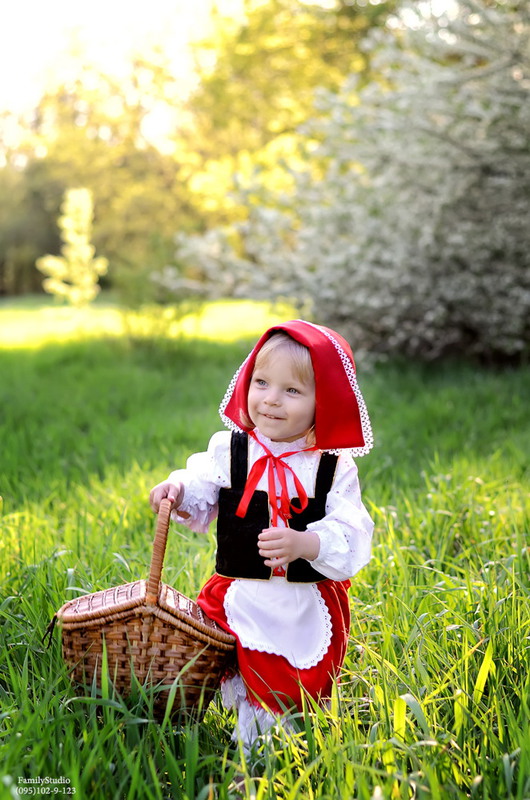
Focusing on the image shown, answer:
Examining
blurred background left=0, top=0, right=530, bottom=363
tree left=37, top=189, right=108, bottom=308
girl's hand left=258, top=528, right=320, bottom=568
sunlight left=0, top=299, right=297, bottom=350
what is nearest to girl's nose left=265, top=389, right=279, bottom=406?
girl's hand left=258, top=528, right=320, bottom=568

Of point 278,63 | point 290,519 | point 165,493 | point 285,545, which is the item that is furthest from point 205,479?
point 278,63

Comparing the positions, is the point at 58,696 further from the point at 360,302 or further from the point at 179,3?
the point at 179,3

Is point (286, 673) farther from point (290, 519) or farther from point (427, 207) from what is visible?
point (427, 207)

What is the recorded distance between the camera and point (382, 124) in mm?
6867

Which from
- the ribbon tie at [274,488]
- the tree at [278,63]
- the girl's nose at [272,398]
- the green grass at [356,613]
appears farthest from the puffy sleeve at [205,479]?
the tree at [278,63]

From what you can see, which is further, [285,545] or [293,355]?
[293,355]

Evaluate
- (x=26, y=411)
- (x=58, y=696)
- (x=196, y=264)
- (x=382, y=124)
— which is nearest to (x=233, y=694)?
(x=58, y=696)

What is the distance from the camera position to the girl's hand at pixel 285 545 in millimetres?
1987

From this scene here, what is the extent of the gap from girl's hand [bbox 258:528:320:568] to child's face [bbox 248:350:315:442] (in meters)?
0.30

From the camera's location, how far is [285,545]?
6.52 feet

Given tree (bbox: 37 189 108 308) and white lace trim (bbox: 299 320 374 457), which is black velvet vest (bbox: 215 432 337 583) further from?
tree (bbox: 37 189 108 308)

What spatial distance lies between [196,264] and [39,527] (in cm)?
619

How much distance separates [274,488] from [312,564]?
0.23m

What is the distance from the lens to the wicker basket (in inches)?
78.4
